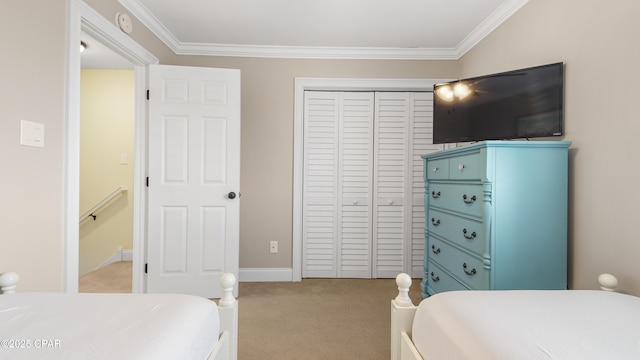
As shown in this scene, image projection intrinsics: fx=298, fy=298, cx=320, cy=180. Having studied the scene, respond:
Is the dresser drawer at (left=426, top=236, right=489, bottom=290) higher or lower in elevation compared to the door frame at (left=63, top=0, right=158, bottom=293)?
lower

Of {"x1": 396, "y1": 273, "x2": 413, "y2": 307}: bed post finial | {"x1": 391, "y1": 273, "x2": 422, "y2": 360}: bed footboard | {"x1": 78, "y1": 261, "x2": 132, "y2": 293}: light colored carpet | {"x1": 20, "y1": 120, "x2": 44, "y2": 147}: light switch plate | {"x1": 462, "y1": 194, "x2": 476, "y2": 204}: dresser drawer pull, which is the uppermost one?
{"x1": 20, "y1": 120, "x2": 44, "y2": 147}: light switch plate

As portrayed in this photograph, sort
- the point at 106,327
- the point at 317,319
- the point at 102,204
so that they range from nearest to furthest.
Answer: the point at 106,327 < the point at 317,319 < the point at 102,204

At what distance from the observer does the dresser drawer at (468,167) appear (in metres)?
1.69

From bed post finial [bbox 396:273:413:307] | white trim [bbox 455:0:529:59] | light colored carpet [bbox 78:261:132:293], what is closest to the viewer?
bed post finial [bbox 396:273:413:307]

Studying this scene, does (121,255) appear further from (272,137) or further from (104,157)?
(272,137)

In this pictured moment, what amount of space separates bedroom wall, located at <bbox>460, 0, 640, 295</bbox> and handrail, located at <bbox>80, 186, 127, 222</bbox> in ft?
14.6

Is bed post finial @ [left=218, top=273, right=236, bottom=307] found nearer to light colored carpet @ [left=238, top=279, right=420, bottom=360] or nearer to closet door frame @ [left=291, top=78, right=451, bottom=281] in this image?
light colored carpet @ [left=238, top=279, right=420, bottom=360]

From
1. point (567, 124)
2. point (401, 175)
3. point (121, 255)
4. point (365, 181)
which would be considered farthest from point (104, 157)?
point (567, 124)

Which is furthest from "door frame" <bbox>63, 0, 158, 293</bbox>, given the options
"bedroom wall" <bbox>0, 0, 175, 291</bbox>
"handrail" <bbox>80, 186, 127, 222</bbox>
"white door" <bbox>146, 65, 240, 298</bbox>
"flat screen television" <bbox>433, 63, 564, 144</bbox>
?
"flat screen television" <bbox>433, 63, 564, 144</bbox>

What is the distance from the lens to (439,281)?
227cm

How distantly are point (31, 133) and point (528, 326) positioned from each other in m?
2.17

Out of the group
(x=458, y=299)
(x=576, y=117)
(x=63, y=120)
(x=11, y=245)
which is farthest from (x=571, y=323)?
(x=63, y=120)

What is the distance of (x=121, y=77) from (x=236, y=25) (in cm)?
212

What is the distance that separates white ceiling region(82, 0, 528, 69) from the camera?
7.33ft
